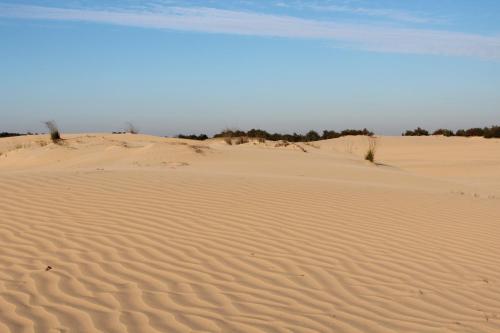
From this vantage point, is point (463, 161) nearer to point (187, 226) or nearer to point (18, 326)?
point (187, 226)

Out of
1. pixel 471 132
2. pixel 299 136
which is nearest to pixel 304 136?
pixel 299 136

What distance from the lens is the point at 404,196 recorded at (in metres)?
10.7

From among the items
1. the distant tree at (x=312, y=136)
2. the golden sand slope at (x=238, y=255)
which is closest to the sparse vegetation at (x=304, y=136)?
the distant tree at (x=312, y=136)

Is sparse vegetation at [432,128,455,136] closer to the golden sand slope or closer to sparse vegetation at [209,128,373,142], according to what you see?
sparse vegetation at [209,128,373,142]

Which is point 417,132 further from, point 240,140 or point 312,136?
point 240,140

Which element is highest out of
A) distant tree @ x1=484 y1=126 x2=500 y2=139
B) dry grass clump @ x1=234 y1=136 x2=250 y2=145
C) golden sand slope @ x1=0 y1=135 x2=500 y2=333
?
distant tree @ x1=484 y1=126 x2=500 y2=139

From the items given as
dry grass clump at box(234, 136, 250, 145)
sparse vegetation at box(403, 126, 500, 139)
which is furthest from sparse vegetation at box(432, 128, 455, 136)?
dry grass clump at box(234, 136, 250, 145)

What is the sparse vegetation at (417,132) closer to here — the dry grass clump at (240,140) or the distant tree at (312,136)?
the distant tree at (312,136)

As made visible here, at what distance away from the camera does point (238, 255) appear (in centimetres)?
576

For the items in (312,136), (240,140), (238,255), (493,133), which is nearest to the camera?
(238,255)

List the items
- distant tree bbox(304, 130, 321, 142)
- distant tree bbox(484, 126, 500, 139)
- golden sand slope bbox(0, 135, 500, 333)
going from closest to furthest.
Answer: golden sand slope bbox(0, 135, 500, 333) < distant tree bbox(484, 126, 500, 139) < distant tree bbox(304, 130, 321, 142)

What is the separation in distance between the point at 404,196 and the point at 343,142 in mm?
20397

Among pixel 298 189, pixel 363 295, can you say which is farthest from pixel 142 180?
pixel 363 295

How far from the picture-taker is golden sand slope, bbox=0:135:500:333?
4203 mm
